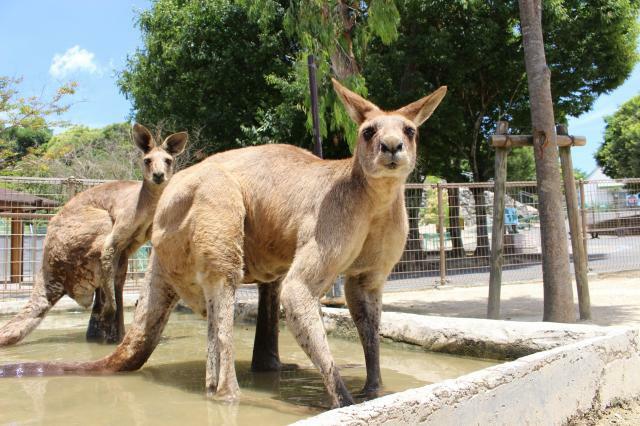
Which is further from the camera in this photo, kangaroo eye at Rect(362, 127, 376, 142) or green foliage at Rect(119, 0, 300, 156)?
green foliage at Rect(119, 0, 300, 156)

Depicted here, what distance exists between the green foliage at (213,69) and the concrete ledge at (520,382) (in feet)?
52.2

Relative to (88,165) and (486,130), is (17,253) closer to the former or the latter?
(88,165)

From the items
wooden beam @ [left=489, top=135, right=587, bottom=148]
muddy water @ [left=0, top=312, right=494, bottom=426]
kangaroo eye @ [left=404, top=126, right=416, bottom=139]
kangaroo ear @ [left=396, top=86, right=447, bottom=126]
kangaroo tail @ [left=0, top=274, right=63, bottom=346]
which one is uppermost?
wooden beam @ [left=489, top=135, right=587, bottom=148]

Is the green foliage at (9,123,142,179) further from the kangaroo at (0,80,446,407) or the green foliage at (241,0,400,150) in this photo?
the kangaroo at (0,80,446,407)

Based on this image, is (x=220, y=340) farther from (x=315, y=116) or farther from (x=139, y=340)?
(x=315, y=116)

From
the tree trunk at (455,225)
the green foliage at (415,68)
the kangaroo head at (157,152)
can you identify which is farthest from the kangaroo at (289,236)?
the tree trunk at (455,225)

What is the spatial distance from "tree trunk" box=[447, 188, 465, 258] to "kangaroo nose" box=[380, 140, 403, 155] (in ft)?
36.9

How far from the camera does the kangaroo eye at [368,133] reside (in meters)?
4.14

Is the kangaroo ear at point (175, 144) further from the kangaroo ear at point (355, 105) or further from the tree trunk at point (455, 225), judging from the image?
the tree trunk at point (455, 225)

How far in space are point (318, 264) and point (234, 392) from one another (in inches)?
47.8

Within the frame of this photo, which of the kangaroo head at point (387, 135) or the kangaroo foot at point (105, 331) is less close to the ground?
the kangaroo head at point (387, 135)

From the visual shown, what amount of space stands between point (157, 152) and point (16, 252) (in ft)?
23.2

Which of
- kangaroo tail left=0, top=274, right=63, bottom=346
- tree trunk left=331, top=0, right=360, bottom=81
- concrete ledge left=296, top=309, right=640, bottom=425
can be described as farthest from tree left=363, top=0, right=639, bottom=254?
concrete ledge left=296, top=309, right=640, bottom=425

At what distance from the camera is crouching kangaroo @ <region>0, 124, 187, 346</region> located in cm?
735
